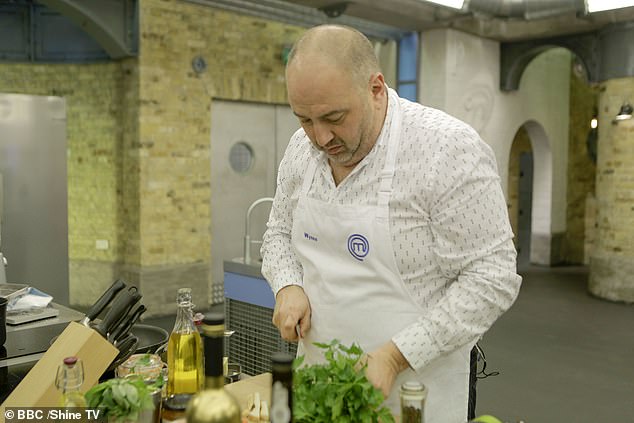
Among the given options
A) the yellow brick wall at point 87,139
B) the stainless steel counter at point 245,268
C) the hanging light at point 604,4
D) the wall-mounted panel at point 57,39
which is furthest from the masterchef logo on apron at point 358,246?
the wall-mounted panel at point 57,39

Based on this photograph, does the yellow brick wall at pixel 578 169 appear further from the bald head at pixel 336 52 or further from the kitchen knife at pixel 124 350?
the kitchen knife at pixel 124 350

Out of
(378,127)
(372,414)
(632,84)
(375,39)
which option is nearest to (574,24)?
(632,84)

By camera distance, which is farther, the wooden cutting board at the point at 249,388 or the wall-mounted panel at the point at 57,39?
the wall-mounted panel at the point at 57,39

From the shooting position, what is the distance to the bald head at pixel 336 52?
1434 millimetres

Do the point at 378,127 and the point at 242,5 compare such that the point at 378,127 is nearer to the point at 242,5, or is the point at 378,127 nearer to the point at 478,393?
the point at 478,393

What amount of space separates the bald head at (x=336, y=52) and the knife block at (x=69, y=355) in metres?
0.80

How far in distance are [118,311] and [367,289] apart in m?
0.64

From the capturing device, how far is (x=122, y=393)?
48.2 inches

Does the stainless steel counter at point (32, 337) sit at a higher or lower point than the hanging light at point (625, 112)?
lower

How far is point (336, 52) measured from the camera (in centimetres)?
144

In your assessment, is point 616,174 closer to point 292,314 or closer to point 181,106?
point 181,106

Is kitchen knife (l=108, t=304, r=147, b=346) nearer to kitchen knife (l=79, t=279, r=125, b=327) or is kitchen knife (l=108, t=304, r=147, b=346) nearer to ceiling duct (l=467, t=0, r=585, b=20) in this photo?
kitchen knife (l=79, t=279, r=125, b=327)

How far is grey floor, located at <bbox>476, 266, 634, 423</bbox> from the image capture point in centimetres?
414

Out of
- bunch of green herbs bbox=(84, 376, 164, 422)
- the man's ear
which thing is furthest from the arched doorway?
bunch of green herbs bbox=(84, 376, 164, 422)
